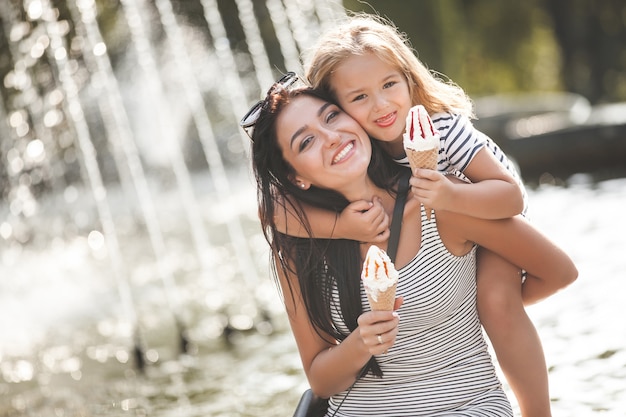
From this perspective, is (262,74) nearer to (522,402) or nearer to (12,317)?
(12,317)

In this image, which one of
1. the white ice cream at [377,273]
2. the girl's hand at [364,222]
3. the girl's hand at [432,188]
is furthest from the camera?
the girl's hand at [364,222]

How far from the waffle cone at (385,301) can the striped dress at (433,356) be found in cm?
30

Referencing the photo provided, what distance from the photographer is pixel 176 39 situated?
19.8 m

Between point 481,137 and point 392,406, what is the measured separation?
39.7 inches

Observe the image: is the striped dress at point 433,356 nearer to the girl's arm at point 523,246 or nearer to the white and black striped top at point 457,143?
the girl's arm at point 523,246

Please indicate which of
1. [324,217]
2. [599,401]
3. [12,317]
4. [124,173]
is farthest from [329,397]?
[124,173]

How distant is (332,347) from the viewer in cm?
312

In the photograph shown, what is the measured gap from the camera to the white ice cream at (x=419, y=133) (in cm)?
283

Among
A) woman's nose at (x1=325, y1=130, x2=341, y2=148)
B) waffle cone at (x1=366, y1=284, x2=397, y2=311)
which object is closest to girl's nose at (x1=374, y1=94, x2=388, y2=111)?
woman's nose at (x1=325, y1=130, x2=341, y2=148)

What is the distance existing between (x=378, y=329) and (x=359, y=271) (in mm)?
399

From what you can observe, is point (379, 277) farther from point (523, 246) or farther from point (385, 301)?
point (523, 246)

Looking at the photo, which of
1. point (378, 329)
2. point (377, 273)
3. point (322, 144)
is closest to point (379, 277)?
point (377, 273)

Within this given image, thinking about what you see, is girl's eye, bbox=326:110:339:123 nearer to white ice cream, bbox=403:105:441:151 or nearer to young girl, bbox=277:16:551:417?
young girl, bbox=277:16:551:417

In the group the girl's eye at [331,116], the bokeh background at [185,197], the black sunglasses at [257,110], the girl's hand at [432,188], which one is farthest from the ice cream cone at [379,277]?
the bokeh background at [185,197]
